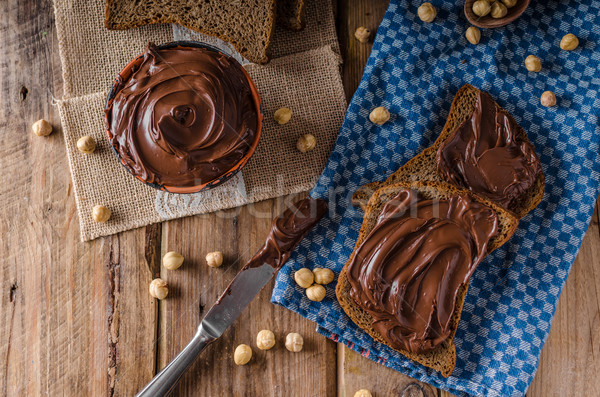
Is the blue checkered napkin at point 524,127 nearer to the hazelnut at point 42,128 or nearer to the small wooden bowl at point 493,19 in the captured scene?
the small wooden bowl at point 493,19

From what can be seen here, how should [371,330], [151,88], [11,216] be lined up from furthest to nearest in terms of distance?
[11,216] → [371,330] → [151,88]

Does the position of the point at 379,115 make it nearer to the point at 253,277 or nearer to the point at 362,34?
the point at 362,34

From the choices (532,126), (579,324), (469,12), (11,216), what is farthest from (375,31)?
(11,216)

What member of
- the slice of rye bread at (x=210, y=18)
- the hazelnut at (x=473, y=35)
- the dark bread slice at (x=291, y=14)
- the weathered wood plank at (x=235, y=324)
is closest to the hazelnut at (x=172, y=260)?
the weathered wood plank at (x=235, y=324)

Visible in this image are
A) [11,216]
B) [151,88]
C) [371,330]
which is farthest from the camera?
[11,216]

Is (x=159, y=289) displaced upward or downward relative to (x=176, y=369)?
upward

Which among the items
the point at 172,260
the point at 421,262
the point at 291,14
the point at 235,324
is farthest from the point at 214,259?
the point at 291,14

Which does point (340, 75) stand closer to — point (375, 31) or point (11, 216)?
point (375, 31)
